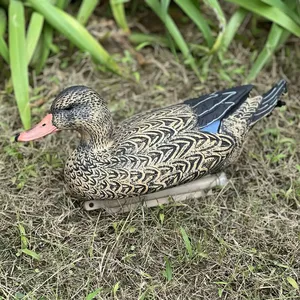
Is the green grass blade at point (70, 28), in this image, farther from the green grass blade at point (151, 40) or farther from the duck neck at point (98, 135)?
the duck neck at point (98, 135)

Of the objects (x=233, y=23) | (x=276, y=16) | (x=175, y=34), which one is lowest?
(x=175, y=34)

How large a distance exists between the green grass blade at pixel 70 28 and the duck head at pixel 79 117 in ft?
1.64

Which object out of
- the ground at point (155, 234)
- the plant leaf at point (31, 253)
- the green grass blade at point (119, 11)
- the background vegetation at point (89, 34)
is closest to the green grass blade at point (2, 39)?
the background vegetation at point (89, 34)

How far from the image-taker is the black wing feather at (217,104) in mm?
1559

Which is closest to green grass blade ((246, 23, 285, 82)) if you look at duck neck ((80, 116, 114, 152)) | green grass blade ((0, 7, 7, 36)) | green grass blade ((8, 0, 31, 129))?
duck neck ((80, 116, 114, 152))

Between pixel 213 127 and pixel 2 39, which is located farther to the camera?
pixel 2 39

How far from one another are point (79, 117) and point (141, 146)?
0.19 meters

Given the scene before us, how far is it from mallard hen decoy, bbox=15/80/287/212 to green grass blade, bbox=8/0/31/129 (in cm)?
30

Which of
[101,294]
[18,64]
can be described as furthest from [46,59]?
[101,294]

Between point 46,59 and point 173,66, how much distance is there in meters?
0.50

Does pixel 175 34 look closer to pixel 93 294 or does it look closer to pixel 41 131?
pixel 41 131

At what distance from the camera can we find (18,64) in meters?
1.85

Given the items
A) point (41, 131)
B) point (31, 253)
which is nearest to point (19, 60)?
point (41, 131)

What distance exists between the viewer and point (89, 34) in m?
1.98
